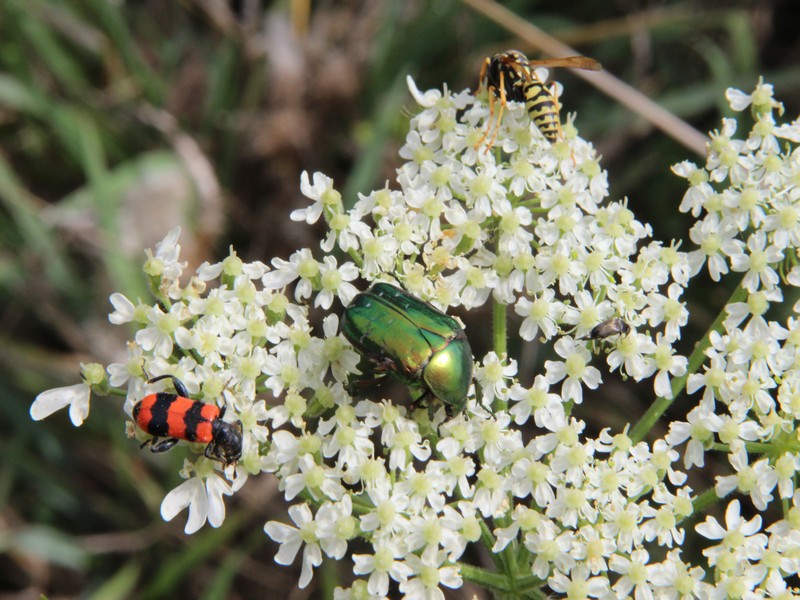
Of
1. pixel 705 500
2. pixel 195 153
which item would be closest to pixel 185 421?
pixel 705 500

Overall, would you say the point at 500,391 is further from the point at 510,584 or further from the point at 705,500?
the point at 705,500

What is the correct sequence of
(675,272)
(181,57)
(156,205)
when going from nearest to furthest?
(675,272) → (156,205) → (181,57)

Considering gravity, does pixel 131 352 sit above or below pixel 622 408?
below

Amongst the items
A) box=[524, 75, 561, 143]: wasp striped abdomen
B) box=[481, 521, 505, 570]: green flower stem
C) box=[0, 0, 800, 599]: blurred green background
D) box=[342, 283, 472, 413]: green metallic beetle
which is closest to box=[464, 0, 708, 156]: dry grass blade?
box=[0, 0, 800, 599]: blurred green background

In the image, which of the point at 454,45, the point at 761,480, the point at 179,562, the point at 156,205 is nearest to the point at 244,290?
the point at 761,480

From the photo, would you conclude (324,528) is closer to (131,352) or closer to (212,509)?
(212,509)

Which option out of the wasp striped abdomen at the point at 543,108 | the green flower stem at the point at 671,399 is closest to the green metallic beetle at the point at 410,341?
the green flower stem at the point at 671,399
